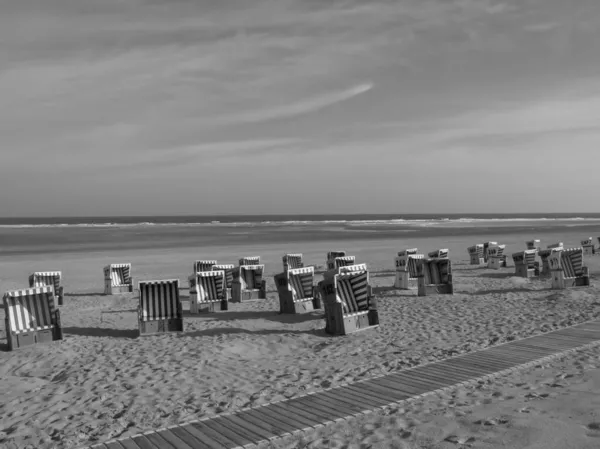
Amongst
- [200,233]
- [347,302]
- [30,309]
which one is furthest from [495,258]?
[200,233]

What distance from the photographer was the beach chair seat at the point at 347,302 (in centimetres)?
1006

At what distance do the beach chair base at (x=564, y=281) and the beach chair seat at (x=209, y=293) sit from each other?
31.8 ft

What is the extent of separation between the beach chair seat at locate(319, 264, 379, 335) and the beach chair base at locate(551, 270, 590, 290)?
287 inches

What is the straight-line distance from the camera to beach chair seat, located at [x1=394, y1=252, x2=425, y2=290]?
15.9 meters

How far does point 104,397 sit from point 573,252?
13.7 m

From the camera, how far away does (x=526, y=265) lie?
17859 mm

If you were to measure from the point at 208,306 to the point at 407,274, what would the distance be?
21.3 ft

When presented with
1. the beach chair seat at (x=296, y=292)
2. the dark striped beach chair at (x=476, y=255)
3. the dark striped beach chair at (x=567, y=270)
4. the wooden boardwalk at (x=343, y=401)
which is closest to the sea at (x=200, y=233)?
the dark striped beach chair at (x=476, y=255)

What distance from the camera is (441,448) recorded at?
463 cm

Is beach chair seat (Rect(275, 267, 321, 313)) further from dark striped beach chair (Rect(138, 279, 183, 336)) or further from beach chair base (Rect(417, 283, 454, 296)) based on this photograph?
beach chair base (Rect(417, 283, 454, 296))

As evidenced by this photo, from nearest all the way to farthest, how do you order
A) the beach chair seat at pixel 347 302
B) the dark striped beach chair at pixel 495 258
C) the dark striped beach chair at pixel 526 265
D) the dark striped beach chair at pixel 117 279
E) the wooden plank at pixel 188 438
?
the wooden plank at pixel 188 438
the beach chair seat at pixel 347 302
the dark striped beach chair at pixel 117 279
the dark striped beach chair at pixel 526 265
the dark striped beach chair at pixel 495 258

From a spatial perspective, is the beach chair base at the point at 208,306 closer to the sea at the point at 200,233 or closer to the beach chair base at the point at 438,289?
the beach chair base at the point at 438,289

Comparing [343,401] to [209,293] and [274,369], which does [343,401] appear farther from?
[209,293]

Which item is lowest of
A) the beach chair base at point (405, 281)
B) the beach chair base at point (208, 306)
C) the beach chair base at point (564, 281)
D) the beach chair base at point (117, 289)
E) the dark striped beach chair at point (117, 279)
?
the beach chair base at point (564, 281)
